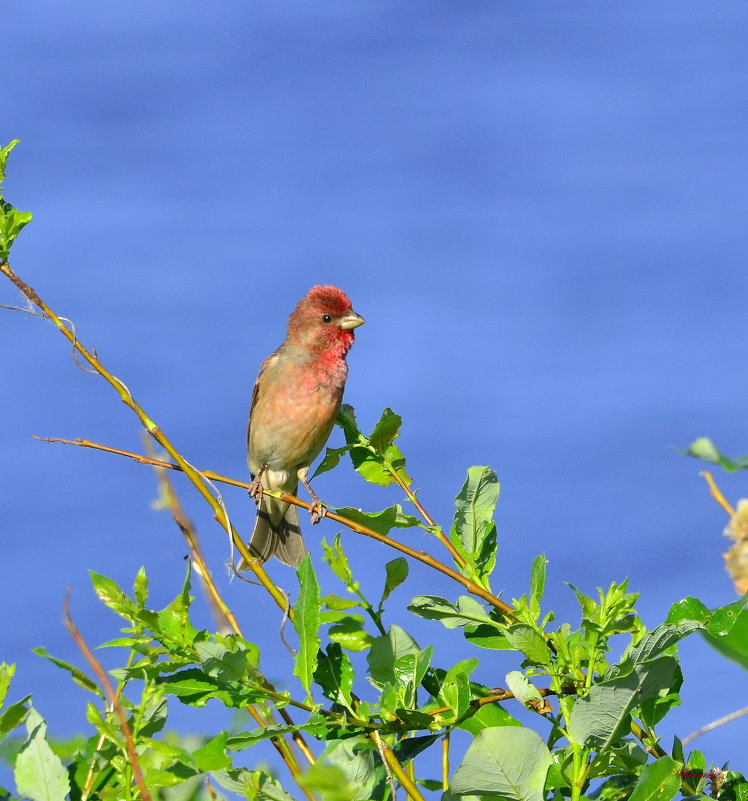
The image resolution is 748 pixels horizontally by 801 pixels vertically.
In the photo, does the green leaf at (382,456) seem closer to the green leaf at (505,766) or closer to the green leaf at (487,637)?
the green leaf at (487,637)

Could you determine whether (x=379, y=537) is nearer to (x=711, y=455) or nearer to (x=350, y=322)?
(x=711, y=455)

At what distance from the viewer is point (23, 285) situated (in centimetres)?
343

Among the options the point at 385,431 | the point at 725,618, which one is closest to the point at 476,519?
the point at 385,431

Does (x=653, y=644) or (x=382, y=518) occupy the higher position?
(x=382, y=518)

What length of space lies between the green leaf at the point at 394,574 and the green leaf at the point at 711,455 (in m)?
1.63

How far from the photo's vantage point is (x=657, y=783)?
2154 mm

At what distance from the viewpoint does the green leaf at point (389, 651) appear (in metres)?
2.58

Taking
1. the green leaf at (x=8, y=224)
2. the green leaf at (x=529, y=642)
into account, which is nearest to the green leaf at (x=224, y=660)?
the green leaf at (x=529, y=642)

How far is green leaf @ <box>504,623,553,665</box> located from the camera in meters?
2.38

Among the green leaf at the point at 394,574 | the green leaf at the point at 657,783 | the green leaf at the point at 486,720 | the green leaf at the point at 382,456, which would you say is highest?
the green leaf at the point at 382,456

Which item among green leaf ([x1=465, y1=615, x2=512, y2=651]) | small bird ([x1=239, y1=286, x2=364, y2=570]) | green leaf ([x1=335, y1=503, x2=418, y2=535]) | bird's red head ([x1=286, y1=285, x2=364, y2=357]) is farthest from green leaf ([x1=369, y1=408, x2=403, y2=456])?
bird's red head ([x1=286, y1=285, x2=364, y2=357])

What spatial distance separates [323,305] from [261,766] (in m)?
5.16

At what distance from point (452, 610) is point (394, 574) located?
1.41 feet

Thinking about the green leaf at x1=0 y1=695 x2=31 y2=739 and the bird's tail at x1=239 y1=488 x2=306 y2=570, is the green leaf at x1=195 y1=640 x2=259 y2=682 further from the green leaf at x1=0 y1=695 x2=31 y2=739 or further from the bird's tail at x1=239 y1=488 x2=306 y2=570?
the bird's tail at x1=239 y1=488 x2=306 y2=570
